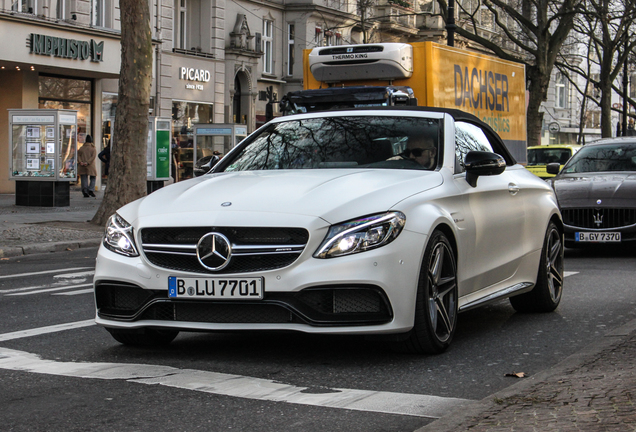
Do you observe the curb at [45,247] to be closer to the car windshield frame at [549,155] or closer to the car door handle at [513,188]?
the car door handle at [513,188]

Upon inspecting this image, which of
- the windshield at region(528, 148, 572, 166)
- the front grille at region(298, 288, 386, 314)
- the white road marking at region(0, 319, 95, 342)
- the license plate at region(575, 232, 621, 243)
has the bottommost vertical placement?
the white road marking at region(0, 319, 95, 342)

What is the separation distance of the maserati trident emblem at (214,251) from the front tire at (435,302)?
1088 mm

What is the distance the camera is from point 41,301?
8883 millimetres

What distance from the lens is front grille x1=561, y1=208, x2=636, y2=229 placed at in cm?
1318

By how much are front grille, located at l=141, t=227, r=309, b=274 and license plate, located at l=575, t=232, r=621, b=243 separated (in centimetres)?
866

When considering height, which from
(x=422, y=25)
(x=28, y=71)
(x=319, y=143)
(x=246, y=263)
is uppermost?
(x=422, y=25)

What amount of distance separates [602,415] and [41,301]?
6035 millimetres

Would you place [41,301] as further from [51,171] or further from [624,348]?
[51,171]

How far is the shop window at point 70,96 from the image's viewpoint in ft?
102

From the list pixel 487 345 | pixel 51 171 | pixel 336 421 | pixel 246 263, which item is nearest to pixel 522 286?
pixel 487 345

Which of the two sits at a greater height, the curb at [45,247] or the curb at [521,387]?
the curb at [521,387]

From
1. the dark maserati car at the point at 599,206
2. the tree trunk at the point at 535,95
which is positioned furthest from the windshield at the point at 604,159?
the tree trunk at the point at 535,95

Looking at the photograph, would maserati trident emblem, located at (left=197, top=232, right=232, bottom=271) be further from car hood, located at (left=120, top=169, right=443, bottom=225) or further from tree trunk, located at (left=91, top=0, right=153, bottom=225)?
tree trunk, located at (left=91, top=0, right=153, bottom=225)

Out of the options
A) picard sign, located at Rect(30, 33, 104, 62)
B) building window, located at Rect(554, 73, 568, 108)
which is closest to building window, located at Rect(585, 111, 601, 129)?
building window, located at Rect(554, 73, 568, 108)
